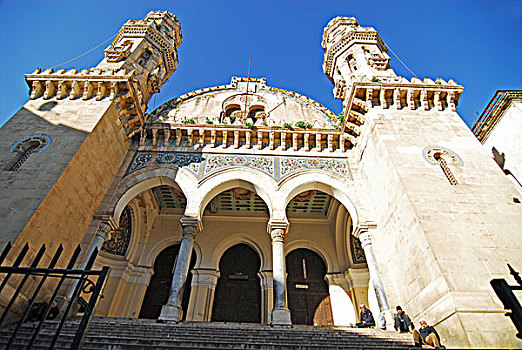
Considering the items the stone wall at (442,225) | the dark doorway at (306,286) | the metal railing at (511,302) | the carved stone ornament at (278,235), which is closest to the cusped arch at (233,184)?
the carved stone ornament at (278,235)

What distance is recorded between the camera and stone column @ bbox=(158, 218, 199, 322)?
656cm

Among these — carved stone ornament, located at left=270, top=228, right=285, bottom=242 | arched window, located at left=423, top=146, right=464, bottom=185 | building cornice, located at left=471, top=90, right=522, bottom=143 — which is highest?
building cornice, located at left=471, top=90, right=522, bottom=143

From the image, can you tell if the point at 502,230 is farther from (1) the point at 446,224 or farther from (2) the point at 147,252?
(2) the point at 147,252

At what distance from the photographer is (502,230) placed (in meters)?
5.90

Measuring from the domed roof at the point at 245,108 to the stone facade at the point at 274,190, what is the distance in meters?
Answer: 0.07

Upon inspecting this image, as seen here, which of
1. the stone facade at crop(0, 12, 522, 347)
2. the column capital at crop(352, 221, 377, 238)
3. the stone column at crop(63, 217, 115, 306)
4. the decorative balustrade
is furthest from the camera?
the decorative balustrade

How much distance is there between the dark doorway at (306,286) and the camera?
9.52 m

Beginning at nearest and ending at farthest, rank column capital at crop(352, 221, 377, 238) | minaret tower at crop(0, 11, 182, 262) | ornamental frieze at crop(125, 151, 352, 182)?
minaret tower at crop(0, 11, 182, 262) < column capital at crop(352, 221, 377, 238) < ornamental frieze at crop(125, 151, 352, 182)

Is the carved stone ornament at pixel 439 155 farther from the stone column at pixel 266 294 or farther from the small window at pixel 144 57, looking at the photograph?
the small window at pixel 144 57

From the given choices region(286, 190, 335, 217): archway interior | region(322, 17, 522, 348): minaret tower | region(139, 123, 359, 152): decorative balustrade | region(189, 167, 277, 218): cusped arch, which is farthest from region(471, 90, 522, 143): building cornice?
region(189, 167, 277, 218): cusped arch

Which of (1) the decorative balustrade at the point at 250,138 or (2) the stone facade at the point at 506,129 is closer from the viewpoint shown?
(2) the stone facade at the point at 506,129

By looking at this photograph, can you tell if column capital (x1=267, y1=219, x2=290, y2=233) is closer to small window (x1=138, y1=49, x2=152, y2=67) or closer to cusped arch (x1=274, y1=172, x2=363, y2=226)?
cusped arch (x1=274, y1=172, x2=363, y2=226)

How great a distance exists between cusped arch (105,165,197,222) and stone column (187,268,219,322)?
2.95 meters

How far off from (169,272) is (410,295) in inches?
295
